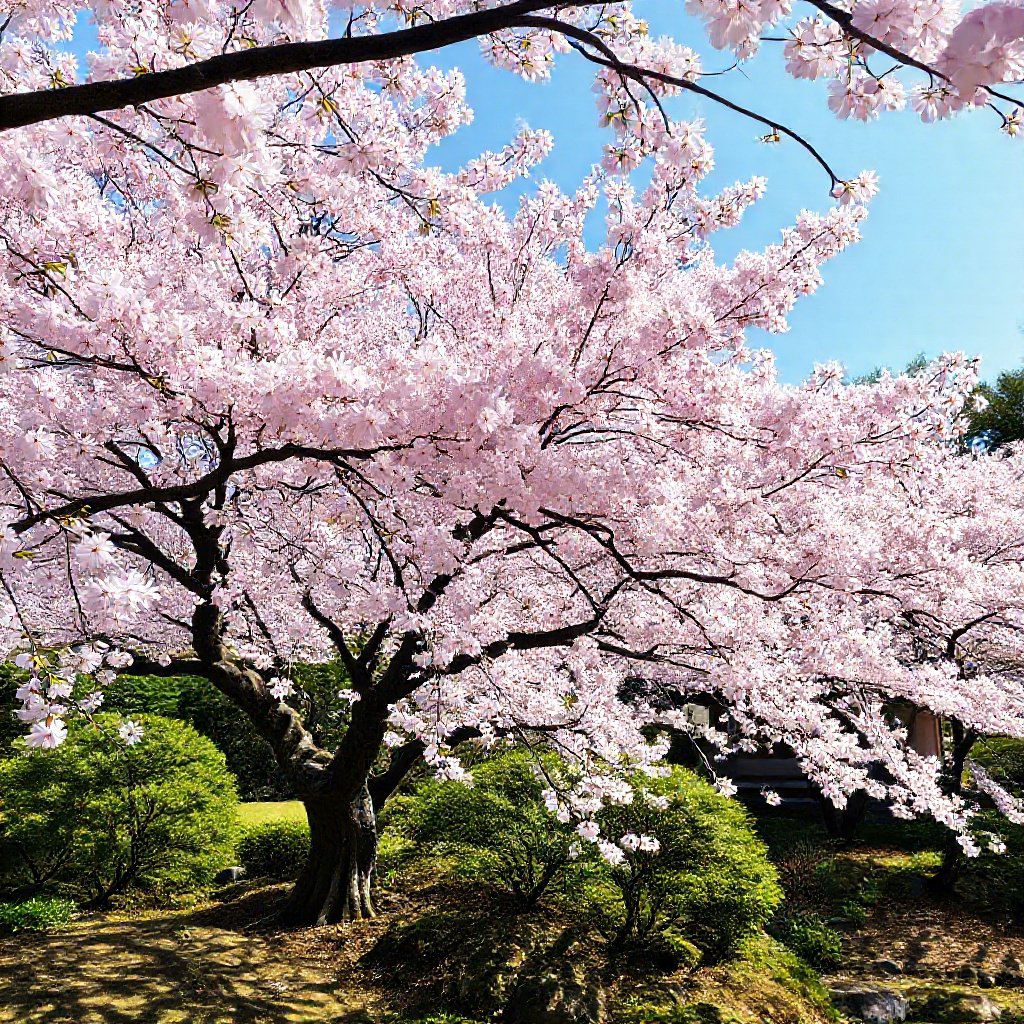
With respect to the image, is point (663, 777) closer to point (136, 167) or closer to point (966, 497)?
point (136, 167)

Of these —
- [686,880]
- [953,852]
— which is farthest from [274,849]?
[953,852]

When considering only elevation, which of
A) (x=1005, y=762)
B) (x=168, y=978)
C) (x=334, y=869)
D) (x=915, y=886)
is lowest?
(x=168, y=978)

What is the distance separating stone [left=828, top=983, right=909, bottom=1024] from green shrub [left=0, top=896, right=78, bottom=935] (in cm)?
763

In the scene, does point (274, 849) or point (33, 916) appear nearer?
Result: point (33, 916)

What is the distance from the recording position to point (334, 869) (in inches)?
316

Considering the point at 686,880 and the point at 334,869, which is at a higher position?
the point at 686,880

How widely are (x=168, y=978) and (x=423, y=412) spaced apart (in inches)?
215

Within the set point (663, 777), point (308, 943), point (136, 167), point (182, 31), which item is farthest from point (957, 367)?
point (308, 943)

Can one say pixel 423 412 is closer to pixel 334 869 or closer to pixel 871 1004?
pixel 334 869

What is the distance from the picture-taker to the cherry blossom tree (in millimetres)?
3191

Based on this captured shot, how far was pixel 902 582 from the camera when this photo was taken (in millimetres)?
7355

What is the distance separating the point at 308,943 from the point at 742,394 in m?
6.48

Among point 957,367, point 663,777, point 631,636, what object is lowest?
point 663,777

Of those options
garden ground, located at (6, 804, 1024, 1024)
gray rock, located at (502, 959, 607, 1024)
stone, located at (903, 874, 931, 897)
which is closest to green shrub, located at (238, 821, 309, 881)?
garden ground, located at (6, 804, 1024, 1024)
